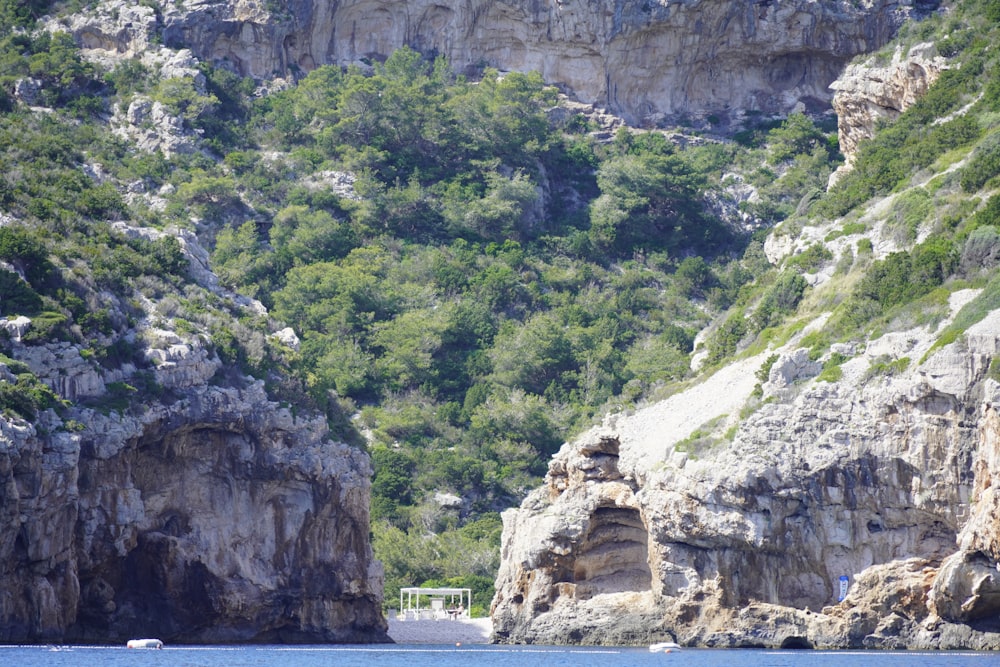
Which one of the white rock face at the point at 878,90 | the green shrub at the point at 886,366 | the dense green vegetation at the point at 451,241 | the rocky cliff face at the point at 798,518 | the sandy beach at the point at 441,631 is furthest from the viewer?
the white rock face at the point at 878,90

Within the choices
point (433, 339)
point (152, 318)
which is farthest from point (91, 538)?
point (433, 339)

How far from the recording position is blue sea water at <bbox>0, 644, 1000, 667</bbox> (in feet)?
150

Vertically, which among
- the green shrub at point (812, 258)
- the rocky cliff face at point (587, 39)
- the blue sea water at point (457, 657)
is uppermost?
the rocky cliff face at point (587, 39)

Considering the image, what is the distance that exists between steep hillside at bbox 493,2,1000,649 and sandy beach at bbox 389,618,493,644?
9.92ft

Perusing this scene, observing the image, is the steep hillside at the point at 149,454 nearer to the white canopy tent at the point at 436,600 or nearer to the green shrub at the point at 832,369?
the white canopy tent at the point at 436,600

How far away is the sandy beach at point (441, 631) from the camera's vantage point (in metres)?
64.4

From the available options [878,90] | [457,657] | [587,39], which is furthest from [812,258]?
[587,39]

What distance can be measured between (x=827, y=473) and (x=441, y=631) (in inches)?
742

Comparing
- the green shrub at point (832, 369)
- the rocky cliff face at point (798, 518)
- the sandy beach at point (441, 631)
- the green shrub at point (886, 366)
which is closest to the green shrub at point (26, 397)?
the rocky cliff face at point (798, 518)

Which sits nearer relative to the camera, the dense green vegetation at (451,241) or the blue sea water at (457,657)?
the blue sea water at (457,657)

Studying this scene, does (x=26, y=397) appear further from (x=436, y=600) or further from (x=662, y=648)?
(x=436, y=600)

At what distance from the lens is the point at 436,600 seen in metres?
69.4

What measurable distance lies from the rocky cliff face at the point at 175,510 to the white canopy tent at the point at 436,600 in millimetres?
4491

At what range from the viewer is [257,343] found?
208ft
